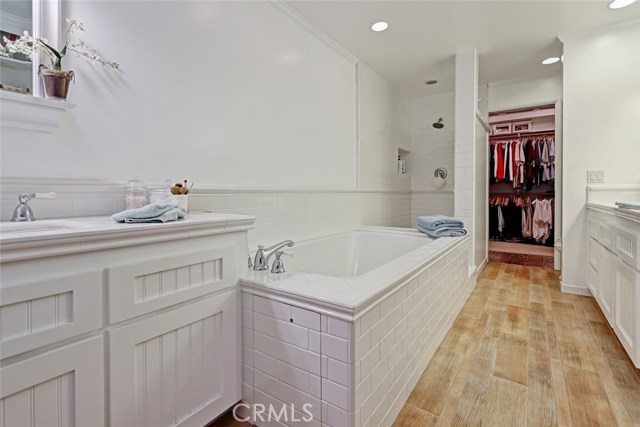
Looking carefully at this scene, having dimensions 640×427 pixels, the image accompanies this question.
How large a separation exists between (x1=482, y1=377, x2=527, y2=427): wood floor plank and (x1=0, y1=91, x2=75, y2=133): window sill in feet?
7.19

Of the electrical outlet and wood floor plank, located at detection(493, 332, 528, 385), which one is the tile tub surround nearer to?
wood floor plank, located at detection(493, 332, 528, 385)

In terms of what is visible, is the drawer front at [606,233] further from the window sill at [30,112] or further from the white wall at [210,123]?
the window sill at [30,112]

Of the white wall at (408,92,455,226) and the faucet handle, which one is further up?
the white wall at (408,92,455,226)

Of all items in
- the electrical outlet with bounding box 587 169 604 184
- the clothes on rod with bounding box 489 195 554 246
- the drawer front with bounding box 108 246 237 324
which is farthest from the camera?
the clothes on rod with bounding box 489 195 554 246

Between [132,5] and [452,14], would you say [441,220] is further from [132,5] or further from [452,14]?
[132,5]

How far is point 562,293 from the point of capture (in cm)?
308

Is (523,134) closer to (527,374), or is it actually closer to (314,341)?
(527,374)

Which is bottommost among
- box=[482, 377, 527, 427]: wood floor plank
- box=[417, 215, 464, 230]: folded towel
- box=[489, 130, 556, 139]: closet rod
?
box=[482, 377, 527, 427]: wood floor plank

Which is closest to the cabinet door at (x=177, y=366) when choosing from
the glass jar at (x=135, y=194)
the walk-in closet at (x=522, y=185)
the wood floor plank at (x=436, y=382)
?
the glass jar at (x=135, y=194)

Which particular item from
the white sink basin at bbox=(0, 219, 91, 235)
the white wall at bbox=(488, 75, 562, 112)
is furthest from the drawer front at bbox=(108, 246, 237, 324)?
the white wall at bbox=(488, 75, 562, 112)

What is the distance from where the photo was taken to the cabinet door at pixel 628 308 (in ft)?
5.18

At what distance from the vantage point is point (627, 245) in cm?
177

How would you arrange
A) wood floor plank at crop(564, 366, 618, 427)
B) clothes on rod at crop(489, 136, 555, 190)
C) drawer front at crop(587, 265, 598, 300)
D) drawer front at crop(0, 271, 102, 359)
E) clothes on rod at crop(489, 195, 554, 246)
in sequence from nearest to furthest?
1. drawer front at crop(0, 271, 102, 359)
2. wood floor plank at crop(564, 366, 618, 427)
3. drawer front at crop(587, 265, 598, 300)
4. clothes on rod at crop(489, 136, 555, 190)
5. clothes on rod at crop(489, 195, 554, 246)

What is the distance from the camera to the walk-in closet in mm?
5016
